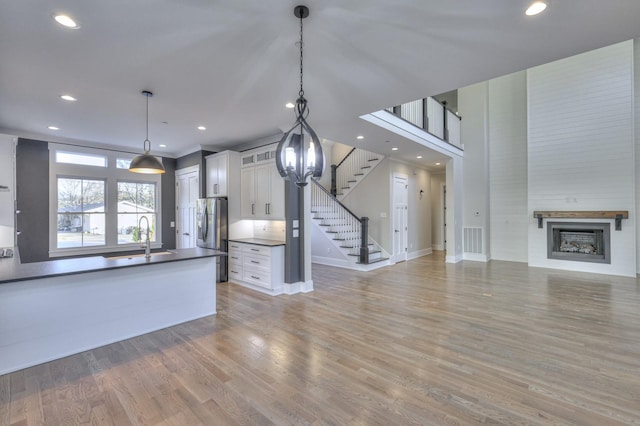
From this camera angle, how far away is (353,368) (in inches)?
104

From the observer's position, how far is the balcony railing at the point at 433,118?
609cm

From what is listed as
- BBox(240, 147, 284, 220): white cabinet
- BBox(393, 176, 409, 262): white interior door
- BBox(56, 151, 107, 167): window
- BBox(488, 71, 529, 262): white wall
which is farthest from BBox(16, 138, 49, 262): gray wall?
BBox(488, 71, 529, 262): white wall

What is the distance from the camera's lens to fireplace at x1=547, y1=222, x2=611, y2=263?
21.2 feet

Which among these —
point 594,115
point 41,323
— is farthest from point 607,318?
point 41,323

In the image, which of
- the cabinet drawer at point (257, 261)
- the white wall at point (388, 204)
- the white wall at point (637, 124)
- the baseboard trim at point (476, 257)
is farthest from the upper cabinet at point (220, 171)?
the white wall at point (637, 124)

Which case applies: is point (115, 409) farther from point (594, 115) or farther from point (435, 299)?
point (594, 115)

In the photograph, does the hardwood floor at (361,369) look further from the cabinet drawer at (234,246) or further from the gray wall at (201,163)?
the gray wall at (201,163)

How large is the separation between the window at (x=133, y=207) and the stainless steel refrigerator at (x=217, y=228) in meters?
1.54

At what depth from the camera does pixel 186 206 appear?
7.18 meters

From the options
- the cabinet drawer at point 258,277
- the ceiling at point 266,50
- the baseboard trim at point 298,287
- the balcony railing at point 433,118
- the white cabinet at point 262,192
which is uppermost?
the balcony railing at point 433,118

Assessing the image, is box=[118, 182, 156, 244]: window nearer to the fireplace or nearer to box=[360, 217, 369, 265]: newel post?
box=[360, 217, 369, 265]: newel post

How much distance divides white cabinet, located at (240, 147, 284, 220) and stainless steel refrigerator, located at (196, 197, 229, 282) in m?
0.44

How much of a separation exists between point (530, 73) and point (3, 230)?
11.2 meters

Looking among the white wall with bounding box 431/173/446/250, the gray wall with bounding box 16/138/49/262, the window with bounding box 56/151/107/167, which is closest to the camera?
the gray wall with bounding box 16/138/49/262
